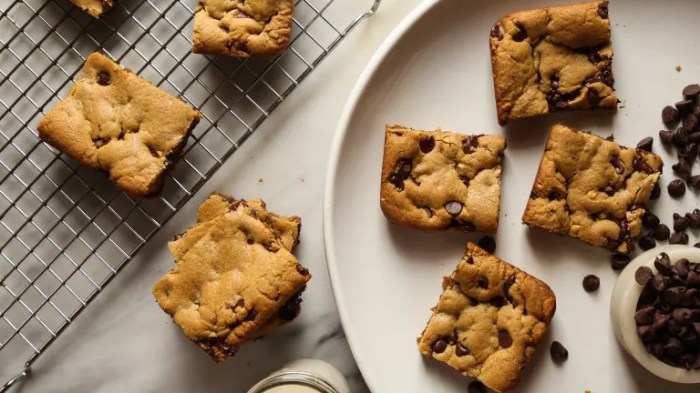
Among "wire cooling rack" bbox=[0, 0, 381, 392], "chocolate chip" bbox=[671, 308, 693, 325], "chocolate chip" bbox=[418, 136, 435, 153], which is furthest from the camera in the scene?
"wire cooling rack" bbox=[0, 0, 381, 392]

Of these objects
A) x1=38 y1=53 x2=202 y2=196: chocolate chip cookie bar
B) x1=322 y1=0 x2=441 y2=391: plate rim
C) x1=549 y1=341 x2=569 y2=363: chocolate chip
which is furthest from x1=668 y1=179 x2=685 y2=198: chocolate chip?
x1=38 y1=53 x2=202 y2=196: chocolate chip cookie bar

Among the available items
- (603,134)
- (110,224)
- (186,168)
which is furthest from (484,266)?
(110,224)

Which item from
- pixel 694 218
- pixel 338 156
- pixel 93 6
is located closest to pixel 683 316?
pixel 694 218

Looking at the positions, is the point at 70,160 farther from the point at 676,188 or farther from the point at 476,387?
the point at 676,188

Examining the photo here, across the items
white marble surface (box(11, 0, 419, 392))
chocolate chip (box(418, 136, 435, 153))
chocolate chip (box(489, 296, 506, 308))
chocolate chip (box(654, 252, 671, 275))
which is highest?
chocolate chip (box(654, 252, 671, 275))

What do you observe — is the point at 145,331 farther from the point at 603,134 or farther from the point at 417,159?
the point at 603,134

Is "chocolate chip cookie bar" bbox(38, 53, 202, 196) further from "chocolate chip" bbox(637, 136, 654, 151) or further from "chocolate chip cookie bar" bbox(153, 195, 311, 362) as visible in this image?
"chocolate chip" bbox(637, 136, 654, 151)
